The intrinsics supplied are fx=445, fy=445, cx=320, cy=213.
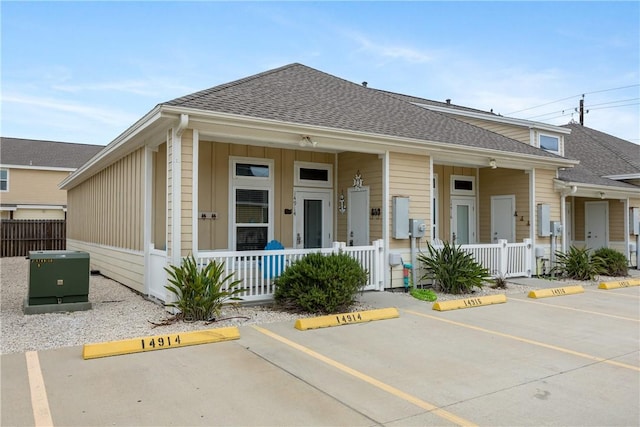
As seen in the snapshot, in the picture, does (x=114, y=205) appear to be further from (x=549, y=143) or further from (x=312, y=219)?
(x=549, y=143)

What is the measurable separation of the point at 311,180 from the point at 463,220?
212 inches

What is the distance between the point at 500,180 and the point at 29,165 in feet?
83.8

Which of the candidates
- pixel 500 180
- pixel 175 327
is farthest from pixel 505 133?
pixel 175 327

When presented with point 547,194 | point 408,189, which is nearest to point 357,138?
point 408,189

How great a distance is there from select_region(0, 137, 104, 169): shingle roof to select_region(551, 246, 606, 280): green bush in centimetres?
Answer: 2604

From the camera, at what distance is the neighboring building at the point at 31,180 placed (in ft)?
82.7

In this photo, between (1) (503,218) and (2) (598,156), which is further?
(2) (598,156)

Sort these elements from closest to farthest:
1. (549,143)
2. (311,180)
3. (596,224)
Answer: (311,180) < (549,143) < (596,224)

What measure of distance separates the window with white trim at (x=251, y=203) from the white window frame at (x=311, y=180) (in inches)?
26.7

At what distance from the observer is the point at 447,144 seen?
10.1 metres

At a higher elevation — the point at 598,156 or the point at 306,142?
the point at 598,156

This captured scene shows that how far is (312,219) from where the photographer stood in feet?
36.2

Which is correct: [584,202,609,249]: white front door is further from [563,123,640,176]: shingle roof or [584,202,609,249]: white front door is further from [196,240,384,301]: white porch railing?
[196,240,384,301]: white porch railing

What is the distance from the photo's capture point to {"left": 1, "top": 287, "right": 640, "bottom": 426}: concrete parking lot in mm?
3539
